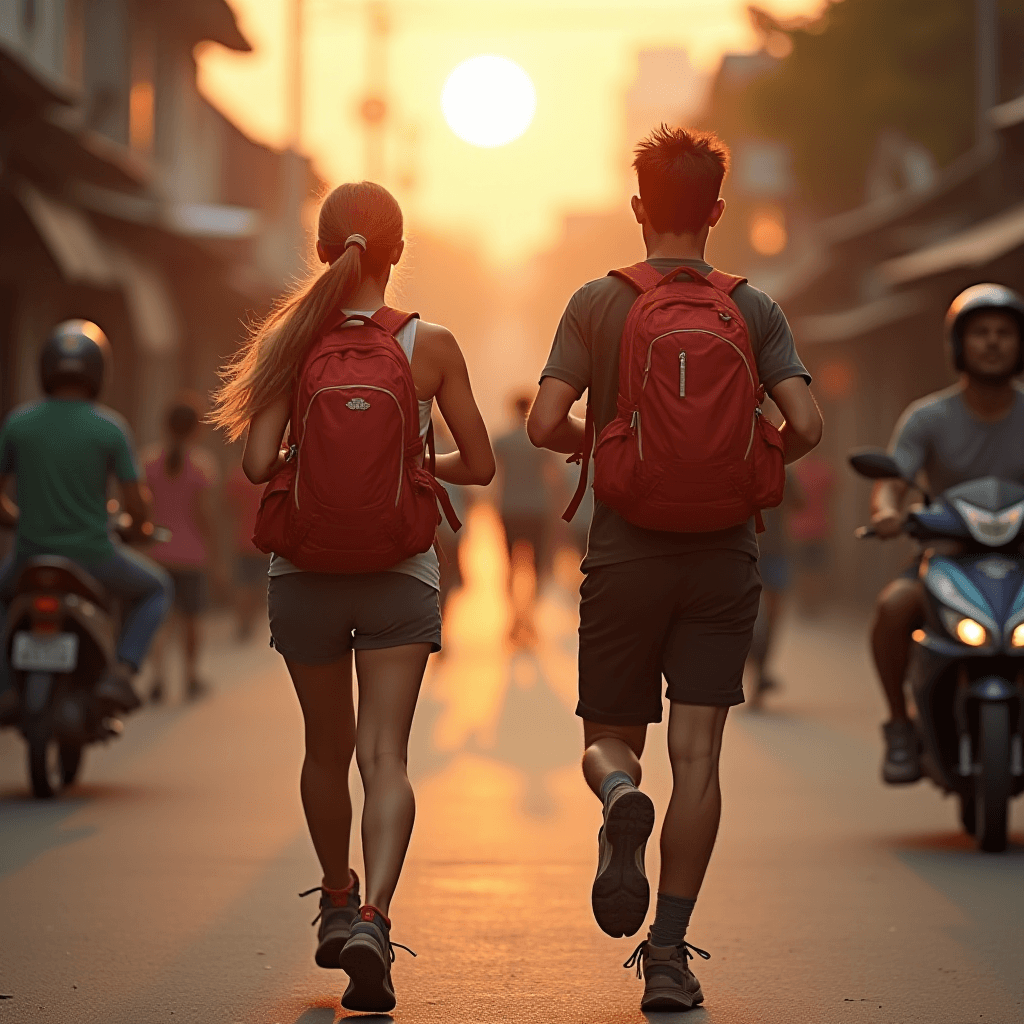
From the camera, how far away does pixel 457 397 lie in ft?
17.9

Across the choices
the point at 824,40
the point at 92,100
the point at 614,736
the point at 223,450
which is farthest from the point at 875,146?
the point at 614,736

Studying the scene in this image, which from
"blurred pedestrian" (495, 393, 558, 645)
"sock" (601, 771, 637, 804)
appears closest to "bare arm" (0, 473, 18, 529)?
"sock" (601, 771, 637, 804)

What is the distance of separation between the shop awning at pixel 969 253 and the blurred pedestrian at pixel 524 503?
3.65m

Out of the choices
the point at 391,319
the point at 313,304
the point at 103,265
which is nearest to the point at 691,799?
the point at 391,319

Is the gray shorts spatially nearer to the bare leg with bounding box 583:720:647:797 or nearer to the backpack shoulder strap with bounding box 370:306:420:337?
the bare leg with bounding box 583:720:647:797

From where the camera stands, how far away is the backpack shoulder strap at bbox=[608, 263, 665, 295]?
5406mm

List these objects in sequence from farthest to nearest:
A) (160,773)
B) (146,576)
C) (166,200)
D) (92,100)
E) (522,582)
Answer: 1. (166,200)
2. (92,100)
3. (522,582)
4. (160,773)
5. (146,576)

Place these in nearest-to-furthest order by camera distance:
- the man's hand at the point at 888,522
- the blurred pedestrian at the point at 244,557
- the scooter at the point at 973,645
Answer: the scooter at the point at 973,645
the man's hand at the point at 888,522
the blurred pedestrian at the point at 244,557

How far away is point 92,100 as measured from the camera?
25391 mm

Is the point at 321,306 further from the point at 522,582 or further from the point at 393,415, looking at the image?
the point at 522,582

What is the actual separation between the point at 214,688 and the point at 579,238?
358 ft

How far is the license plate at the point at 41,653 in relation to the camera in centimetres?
932

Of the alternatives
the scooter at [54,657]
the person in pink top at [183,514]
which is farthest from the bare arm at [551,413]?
the person in pink top at [183,514]

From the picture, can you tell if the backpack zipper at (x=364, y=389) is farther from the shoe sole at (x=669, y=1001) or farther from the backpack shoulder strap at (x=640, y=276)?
the shoe sole at (x=669, y=1001)
